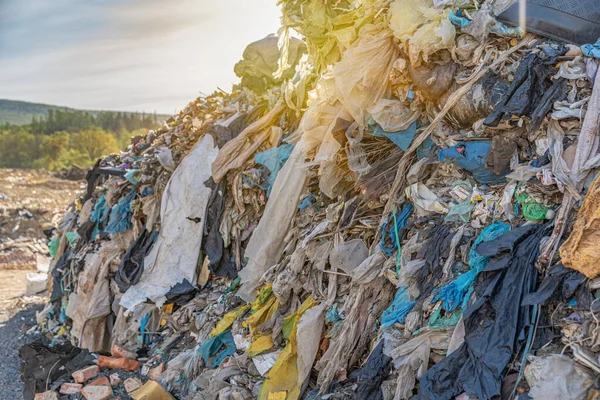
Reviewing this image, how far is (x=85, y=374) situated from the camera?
4426 mm

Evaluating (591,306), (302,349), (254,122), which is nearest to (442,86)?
(591,306)

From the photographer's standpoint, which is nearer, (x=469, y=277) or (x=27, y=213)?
(x=469, y=277)

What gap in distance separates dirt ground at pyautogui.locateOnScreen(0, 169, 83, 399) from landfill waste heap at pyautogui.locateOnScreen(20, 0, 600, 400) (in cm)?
82

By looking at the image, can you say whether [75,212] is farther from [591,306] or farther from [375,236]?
[591,306]

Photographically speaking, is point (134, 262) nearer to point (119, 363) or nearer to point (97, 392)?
point (119, 363)

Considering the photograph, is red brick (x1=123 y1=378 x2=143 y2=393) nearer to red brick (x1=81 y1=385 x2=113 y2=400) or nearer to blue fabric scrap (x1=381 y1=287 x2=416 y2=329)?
red brick (x1=81 y1=385 x2=113 y2=400)

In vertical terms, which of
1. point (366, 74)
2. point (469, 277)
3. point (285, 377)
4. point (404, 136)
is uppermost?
point (366, 74)

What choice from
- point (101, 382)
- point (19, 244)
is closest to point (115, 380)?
point (101, 382)

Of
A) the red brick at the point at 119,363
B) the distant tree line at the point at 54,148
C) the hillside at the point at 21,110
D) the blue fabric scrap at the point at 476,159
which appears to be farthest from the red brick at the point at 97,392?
the hillside at the point at 21,110

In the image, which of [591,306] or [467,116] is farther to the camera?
[467,116]

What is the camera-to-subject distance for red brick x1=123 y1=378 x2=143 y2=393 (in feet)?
13.7

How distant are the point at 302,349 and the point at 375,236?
86cm

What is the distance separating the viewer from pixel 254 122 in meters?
5.36

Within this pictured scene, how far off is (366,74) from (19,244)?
10.4 metres
